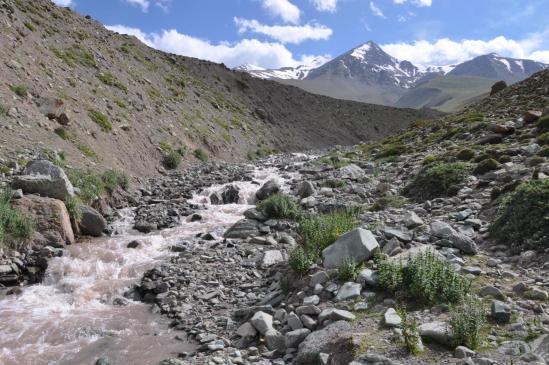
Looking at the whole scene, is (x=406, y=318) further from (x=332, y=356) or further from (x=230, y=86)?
(x=230, y=86)

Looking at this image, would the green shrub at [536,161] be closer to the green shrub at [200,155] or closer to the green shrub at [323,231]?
the green shrub at [323,231]

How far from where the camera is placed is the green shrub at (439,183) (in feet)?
53.8

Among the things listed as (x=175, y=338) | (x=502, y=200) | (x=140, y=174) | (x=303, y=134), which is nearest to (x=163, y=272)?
(x=175, y=338)

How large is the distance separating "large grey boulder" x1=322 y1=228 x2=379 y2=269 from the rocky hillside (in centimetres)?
1442

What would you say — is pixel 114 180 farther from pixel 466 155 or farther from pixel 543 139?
pixel 543 139

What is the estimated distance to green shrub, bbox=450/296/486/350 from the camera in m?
6.23

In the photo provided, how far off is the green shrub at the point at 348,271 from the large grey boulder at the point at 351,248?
21cm

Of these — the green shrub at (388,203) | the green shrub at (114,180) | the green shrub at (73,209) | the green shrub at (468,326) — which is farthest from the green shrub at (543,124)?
the green shrub at (73,209)

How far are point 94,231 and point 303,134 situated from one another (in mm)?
52925

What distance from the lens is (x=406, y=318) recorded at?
7242mm

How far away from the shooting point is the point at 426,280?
7.82 m

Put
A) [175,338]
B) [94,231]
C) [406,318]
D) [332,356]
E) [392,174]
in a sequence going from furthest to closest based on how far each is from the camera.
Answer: [392,174]
[94,231]
[175,338]
[406,318]
[332,356]

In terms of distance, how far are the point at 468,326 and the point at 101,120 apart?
25697mm

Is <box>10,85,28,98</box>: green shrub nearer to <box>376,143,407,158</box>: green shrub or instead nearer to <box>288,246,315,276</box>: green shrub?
<box>288,246,315,276</box>: green shrub
